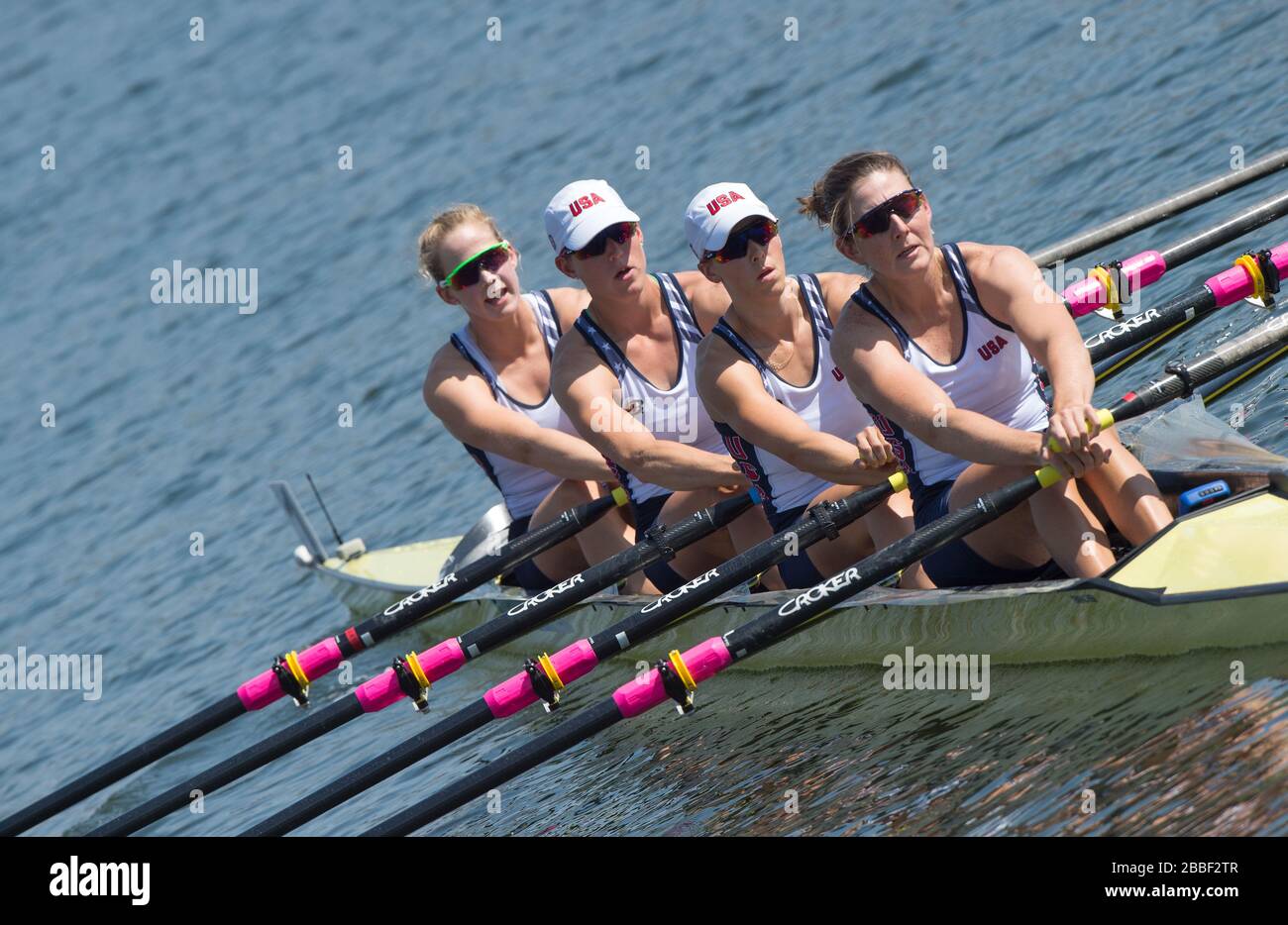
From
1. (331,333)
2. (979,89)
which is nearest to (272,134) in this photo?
(331,333)

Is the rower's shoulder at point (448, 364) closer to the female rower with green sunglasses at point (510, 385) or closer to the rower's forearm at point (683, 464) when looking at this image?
the female rower with green sunglasses at point (510, 385)

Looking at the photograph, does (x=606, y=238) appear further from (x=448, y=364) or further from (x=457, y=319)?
(x=457, y=319)

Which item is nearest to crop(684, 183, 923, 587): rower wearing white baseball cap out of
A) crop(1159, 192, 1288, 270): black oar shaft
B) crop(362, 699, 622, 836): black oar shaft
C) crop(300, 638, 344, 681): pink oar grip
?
crop(362, 699, 622, 836): black oar shaft

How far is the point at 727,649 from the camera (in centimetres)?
629

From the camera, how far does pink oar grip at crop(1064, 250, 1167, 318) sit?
25.9ft

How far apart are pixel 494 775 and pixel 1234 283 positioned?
12.6 ft

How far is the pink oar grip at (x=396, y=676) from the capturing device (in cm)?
729

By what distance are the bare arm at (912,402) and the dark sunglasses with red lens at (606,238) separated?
4.23 feet

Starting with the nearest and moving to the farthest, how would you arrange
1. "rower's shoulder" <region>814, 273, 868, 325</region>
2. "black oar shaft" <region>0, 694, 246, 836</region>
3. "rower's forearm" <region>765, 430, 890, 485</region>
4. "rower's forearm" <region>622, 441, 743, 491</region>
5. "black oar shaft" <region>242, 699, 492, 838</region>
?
"black oar shaft" <region>242, 699, 492, 838</region> < "rower's forearm" <region>765, 430, 890, 485</region> < "rower's shoulder" <region>814, 273, 868, 325</region> < "rower's forearm" <region>622, 441, 743, 491</region> < "black oar shaft" <region>0, 694, 246, 836</region>

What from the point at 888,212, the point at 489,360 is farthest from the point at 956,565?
the point at 489,360

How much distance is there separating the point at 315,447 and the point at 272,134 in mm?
8575

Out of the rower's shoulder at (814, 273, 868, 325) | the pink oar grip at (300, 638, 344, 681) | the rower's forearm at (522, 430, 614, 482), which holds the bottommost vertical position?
the pink oar grip at (300, 638, 344, 681)

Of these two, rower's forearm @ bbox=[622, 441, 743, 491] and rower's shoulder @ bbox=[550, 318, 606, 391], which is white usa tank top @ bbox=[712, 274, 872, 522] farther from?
rower's shoulder @ bbox=[550, 318, 606, 391]

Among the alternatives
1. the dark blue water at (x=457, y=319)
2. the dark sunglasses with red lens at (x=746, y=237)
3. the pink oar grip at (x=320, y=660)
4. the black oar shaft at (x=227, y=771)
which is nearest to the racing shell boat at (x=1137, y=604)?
the dark blue water at (x=457, y=319)
